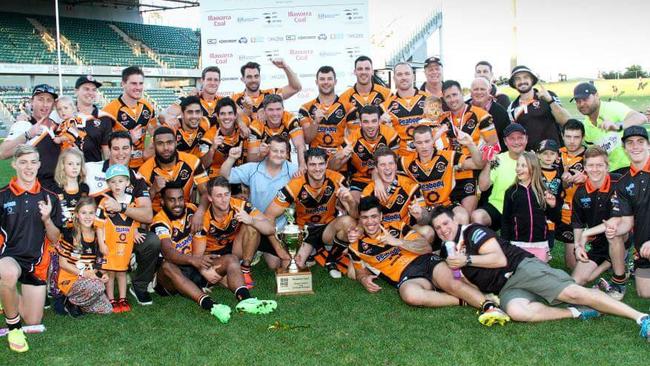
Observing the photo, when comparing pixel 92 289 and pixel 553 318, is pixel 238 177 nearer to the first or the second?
pixel 92 289

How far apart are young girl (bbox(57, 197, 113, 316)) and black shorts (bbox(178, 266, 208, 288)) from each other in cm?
67

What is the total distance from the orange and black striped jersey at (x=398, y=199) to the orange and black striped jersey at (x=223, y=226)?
1127mm

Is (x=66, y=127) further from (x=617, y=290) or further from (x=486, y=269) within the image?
(x=617, y=290)

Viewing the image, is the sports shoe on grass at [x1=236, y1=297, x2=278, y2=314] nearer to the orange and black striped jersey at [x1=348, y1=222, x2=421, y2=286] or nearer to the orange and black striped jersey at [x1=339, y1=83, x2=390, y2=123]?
the orange and black striped jersey at [x1=348, y1=222, x2=421, y2=286]

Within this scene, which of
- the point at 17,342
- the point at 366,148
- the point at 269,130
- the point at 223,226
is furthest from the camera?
the point at 269,130

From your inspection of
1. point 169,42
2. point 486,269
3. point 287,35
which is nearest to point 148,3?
point 169,42

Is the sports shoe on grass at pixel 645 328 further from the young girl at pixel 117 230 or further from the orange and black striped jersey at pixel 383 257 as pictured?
the young girl at pixel 117 230

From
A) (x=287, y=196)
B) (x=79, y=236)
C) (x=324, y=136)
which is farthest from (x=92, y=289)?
(x=324, y=136)

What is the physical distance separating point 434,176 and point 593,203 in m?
1.42

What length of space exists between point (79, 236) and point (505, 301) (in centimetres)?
335

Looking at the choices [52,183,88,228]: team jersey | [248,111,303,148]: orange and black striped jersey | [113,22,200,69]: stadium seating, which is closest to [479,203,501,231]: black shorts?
[248,111,303,148]: orange and black striped jersey

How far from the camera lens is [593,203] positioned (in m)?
5.01

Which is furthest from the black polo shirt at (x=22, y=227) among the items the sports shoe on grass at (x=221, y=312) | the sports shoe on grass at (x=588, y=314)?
the sports shoe on grass at (x=588, y=314)

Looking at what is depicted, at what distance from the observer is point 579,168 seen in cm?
557
